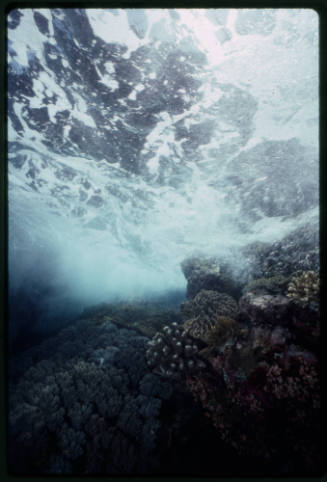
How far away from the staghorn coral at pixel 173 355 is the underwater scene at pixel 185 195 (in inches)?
1.5

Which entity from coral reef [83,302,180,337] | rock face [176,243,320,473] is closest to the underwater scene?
rock face [176,243,320,473]

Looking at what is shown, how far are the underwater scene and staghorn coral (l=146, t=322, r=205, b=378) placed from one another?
38 mm

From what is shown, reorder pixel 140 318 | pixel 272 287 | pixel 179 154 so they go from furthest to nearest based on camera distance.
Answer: pixel 140 318
pixel 179 154
pixel 272 287

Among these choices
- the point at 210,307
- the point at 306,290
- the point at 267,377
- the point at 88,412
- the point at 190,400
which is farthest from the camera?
the point at 210,307

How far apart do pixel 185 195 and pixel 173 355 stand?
903 centimetres

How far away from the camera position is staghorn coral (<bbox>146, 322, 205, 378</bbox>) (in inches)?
221

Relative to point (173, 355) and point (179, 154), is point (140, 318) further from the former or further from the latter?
point (179, 154)

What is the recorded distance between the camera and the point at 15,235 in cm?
2489

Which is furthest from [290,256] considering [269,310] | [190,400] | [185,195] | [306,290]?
[190,400]

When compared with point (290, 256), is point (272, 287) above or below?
below

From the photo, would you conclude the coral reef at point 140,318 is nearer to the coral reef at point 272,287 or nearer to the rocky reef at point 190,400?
the rocky reef at point 190,400

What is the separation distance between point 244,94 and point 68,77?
582cm

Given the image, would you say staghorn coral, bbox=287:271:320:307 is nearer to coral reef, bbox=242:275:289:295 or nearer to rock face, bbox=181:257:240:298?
coral reef, bbox=242:275:289:295

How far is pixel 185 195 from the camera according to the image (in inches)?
496
